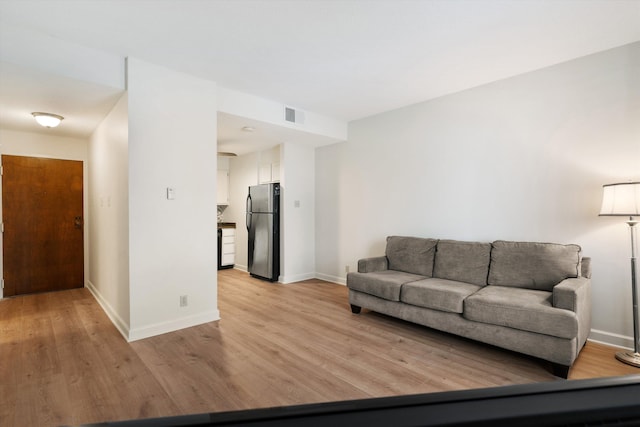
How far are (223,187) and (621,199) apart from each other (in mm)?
6038

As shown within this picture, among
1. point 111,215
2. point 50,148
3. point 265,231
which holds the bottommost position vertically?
point 265,231

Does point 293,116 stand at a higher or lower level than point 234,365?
higher

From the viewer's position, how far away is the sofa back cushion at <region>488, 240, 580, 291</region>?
9.30 ft

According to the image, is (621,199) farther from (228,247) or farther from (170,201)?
(228,247)

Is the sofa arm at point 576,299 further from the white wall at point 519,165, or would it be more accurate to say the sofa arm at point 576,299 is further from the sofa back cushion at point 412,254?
the sofa back cushion at point 412,254

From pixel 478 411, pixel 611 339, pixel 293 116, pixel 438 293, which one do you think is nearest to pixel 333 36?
pixel 293 116

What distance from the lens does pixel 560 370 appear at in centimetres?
233

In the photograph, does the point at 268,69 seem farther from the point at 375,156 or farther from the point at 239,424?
the point at 239,424

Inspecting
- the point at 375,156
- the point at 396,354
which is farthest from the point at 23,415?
the point at 375,156

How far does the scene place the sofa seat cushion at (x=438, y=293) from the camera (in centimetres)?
284

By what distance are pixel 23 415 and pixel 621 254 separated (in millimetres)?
4559

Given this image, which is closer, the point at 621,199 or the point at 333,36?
the point at 621,199

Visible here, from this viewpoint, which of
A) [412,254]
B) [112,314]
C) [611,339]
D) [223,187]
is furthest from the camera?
[223,187]

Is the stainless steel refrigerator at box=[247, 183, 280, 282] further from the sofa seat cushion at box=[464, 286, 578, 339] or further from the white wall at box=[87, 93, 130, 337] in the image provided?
the sofa seat cushion at box=[464, 286, 578, 339]
